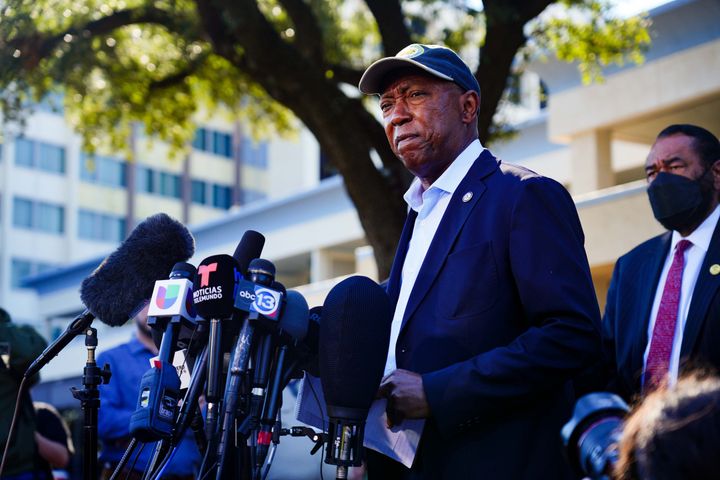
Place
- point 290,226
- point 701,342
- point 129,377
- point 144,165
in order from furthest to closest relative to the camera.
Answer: point 144,165 → point 290,226 → point 129,377 → point 701,342

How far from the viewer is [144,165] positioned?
6162 cm

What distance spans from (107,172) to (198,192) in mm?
5323

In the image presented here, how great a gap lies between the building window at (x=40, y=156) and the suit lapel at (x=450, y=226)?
184ft

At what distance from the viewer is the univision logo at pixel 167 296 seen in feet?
13.7

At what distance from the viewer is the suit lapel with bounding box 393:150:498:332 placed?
4.14 m

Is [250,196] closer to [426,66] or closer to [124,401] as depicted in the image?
[124,401]

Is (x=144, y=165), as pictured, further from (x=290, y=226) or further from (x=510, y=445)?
(x=510, y=445)

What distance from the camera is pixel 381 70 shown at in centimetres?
441

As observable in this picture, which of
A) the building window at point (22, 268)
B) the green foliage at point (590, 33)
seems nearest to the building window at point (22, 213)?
the building window at point (22, 268)

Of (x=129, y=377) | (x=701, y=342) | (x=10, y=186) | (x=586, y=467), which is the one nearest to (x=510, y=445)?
(x=586, y=467)

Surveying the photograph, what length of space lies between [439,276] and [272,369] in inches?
26.1

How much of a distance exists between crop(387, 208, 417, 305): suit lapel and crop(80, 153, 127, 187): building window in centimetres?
5643

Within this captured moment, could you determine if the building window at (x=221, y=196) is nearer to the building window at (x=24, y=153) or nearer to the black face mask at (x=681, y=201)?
the building window at (x=24, y=153)

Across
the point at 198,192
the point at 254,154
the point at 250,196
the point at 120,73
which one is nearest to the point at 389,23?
the point at 120,73
